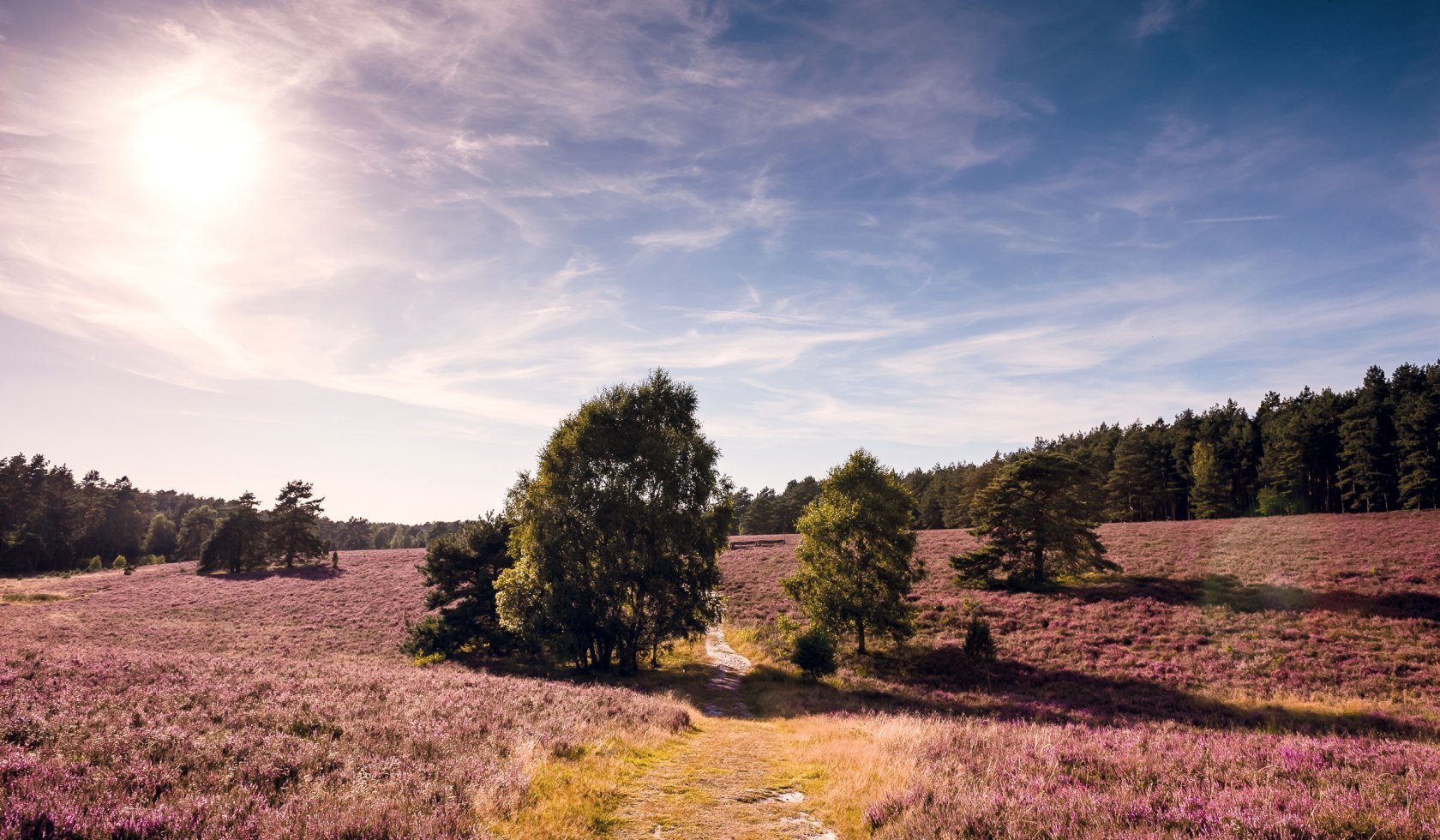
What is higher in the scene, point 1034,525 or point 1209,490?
point 1209,490

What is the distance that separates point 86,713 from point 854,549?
91.0 feet

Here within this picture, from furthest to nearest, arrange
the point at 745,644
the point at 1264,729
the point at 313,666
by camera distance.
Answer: the point at 745,644 < the point at 313,666 < the point at 1264,729

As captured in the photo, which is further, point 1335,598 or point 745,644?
point 745,644

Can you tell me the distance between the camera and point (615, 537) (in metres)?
27.2

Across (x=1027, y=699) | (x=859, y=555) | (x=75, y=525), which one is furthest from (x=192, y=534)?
(x=1027, y=699)

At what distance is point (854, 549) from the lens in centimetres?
3066

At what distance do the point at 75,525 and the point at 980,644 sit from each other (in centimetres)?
13456

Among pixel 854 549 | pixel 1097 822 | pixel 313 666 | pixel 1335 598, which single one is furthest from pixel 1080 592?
pixel 313 666

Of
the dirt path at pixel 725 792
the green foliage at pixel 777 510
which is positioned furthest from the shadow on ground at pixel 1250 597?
the green foliage at pixel 777 510

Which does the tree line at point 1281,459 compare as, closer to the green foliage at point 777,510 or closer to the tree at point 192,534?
the green foliage at point 777,510

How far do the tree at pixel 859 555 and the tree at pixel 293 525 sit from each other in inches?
2750

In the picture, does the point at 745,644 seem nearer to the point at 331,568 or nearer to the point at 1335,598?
the point at 1335,598

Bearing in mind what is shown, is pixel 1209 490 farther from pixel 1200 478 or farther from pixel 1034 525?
pixel 1034 525

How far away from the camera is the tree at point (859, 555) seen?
1140 inches
